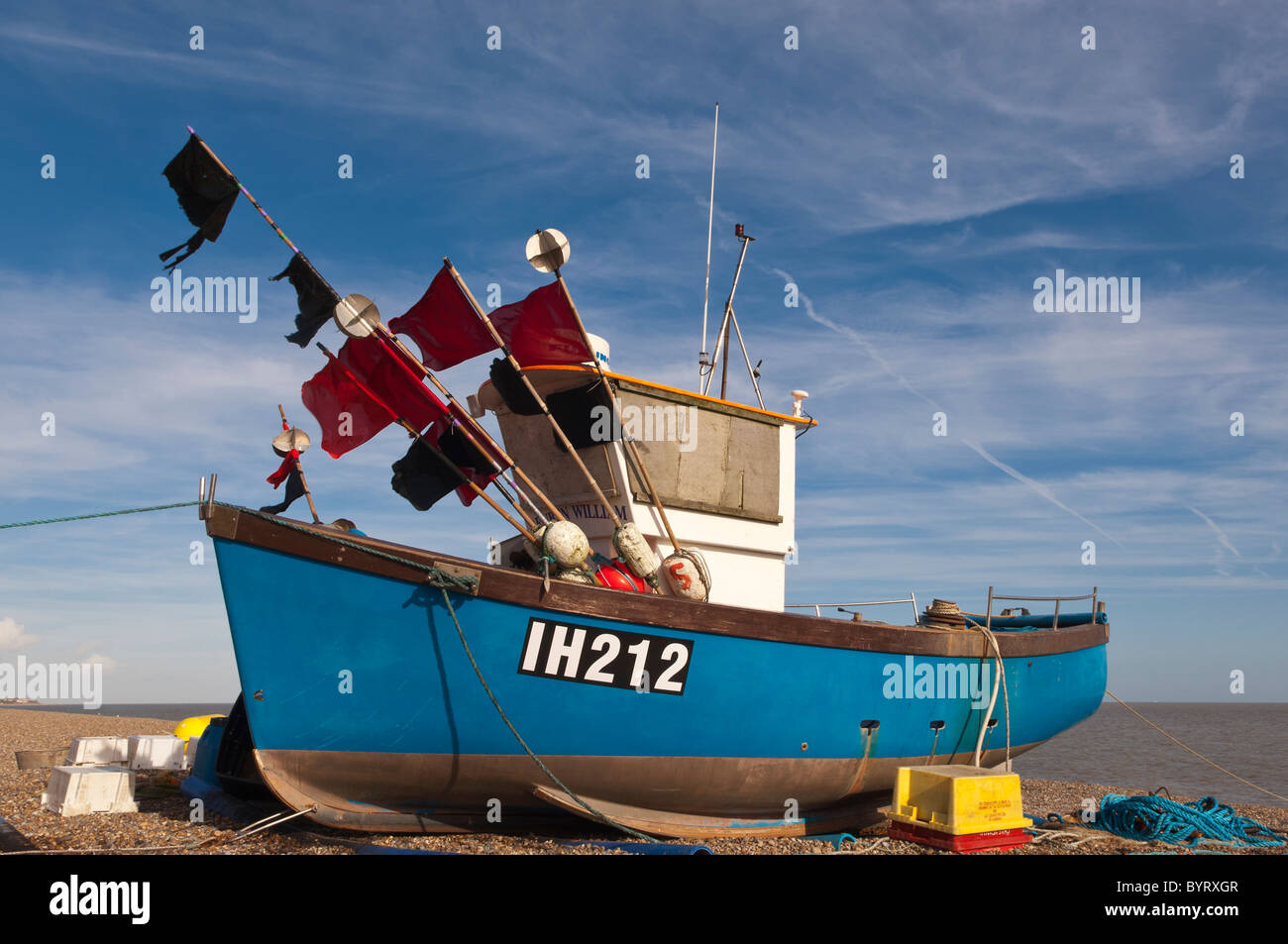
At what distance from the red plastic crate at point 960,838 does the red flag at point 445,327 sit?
6.67m

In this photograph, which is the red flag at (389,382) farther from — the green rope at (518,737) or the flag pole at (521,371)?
the green rope at (518,737)

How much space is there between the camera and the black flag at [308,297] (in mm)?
9656

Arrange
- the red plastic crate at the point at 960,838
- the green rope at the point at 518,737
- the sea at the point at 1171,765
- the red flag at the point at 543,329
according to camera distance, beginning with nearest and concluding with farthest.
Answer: the green rope at the point at 518,737 < the red plastic crate at the point at 960,838 < the red flag at the point at 543,329 < the sea at the point at 1171,765

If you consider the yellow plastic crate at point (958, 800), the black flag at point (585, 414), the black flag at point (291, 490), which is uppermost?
the black flag at point (585, 414)

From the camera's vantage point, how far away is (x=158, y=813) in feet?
34.4

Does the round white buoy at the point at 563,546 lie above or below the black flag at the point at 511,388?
below

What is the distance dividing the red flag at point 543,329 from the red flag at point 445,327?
298 millimetres

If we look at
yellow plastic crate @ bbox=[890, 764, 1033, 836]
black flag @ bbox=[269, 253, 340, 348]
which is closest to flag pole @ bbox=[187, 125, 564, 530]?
black flag @ bbox=[269, 253, 340, 348]

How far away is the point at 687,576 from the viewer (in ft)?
31.7

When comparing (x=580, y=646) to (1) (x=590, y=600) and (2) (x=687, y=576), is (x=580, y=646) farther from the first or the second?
(2) (x=687, y=576)

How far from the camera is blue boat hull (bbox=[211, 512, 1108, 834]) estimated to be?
7.96 m

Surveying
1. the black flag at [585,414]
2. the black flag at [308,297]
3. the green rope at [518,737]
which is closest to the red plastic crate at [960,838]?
the green rope at [518,737]

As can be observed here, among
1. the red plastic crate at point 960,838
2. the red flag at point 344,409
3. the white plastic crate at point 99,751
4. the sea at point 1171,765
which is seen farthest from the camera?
the sea at point 1171,765

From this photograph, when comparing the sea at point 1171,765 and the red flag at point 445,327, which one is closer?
the red flag at point 445,327
